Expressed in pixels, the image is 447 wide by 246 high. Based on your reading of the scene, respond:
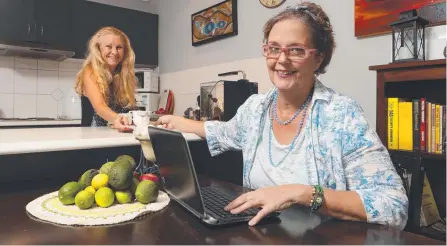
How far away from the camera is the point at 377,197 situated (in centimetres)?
85

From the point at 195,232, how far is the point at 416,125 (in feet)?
4.18

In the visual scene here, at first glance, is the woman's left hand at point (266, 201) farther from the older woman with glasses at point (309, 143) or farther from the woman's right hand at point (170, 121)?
the woman's right hand at point (170, 121)

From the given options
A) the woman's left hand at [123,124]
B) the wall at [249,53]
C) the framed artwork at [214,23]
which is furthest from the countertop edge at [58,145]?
the framed artwork at [214,23]

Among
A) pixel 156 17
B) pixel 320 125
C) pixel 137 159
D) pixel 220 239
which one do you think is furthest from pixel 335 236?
pixel 156 17

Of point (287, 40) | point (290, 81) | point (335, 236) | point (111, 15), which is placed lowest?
point (335, 236)

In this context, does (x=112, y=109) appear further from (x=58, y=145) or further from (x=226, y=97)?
(x=58, y=145)

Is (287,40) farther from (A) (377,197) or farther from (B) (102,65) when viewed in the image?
(B) (102,65)

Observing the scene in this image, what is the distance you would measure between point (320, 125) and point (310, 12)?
348mm

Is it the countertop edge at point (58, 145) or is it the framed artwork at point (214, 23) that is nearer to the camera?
the countertop edge at point (58, 145)

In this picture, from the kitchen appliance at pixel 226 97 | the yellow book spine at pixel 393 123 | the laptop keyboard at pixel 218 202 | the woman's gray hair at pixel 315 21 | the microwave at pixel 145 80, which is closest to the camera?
the laptop keyboard at pixel 218 202

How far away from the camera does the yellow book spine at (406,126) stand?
1585 mm

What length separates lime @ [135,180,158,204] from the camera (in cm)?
86

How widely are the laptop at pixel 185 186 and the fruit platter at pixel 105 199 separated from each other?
6 cm

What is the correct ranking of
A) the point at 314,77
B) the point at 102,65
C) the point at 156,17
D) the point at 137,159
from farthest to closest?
the point at 156,17 → the point at 102,65 → the point at 137,159 → the point at 314,77
